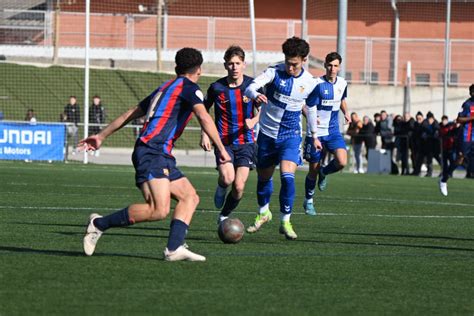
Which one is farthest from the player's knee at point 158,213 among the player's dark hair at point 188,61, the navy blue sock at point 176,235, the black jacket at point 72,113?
the black jacket at point 72,113

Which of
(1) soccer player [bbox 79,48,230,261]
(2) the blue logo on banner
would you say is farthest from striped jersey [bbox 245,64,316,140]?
(2) the blue logo on banner

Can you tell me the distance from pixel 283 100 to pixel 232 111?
802mm

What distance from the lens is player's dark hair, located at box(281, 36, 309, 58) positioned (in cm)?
1227

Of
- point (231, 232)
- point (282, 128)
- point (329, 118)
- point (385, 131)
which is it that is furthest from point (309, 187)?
point (385, 131)

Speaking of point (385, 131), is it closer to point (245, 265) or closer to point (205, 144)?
point (205, 144)

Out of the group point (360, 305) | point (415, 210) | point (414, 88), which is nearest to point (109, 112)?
point (414, 88)

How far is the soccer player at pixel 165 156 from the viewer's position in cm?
955

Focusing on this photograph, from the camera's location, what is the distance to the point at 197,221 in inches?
570

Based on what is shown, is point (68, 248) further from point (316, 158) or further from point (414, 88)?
point (414, 88)

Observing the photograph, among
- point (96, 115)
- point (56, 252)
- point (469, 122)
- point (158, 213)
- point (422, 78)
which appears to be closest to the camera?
point (158, 213)

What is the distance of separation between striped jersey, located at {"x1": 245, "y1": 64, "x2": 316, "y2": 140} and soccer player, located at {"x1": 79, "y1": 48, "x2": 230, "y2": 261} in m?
3.09

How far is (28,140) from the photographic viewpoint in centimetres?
3158

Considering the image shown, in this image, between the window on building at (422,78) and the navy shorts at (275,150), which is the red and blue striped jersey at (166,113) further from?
the window on building at (422,78)

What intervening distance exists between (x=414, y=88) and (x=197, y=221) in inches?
1244
